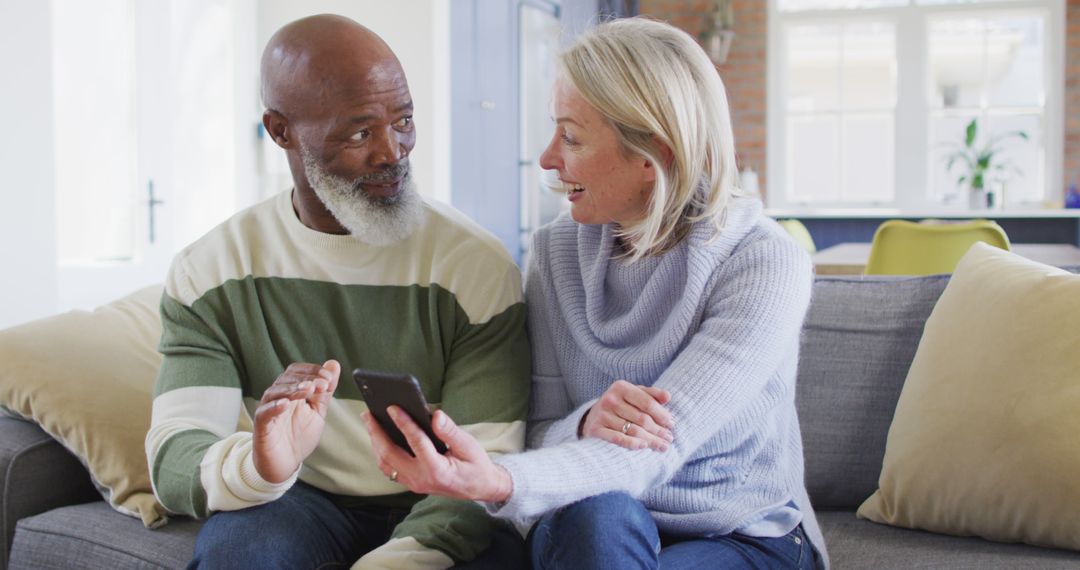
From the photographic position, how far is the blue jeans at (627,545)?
3.89 ft

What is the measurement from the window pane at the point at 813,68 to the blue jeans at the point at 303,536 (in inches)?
265

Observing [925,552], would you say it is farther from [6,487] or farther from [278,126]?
[6,487]

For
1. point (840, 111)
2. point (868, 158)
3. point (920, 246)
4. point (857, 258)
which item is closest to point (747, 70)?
point (840, 111)

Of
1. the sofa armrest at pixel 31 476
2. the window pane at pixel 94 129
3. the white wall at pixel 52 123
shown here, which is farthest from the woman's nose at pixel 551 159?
the window pane at pixel 94 129

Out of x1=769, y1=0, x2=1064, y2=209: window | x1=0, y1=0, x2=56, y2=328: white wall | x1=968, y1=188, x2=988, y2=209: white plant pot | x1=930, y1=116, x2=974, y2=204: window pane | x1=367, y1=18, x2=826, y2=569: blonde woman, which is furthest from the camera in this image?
x1=930, y1=116, x2=974, y2=204: window pane

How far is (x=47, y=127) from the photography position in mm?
2674

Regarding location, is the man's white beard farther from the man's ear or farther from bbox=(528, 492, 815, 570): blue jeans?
bbox=(528, 492, 815, 570): blue jeans

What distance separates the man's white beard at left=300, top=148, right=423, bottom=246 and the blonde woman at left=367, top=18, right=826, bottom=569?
0.23m

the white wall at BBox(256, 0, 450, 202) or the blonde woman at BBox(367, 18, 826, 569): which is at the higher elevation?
the white wall at BBox(256, 0, 450, 202)

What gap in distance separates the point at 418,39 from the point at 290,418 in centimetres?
348

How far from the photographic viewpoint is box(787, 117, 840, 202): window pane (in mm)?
7707

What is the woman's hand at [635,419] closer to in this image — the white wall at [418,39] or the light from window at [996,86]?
the white wall at [418,39]

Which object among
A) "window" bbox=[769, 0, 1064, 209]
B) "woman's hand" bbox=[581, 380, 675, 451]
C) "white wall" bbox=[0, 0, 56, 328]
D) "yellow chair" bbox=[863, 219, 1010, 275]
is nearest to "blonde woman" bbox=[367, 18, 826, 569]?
"woman's hand" bbox=[581, 380, 675, 451]

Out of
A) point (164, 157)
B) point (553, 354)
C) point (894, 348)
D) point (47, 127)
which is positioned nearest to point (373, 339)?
point (553, 354)
